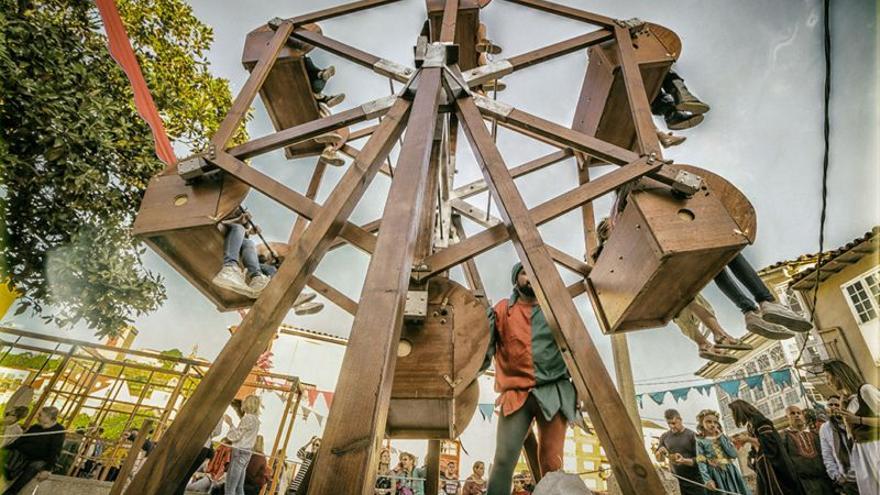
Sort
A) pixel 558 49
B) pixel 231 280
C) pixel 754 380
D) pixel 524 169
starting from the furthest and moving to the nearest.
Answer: pixel 754 380, pixel 524 169, pixel 558 49, pixel 231 280

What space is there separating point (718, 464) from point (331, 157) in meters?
5.58

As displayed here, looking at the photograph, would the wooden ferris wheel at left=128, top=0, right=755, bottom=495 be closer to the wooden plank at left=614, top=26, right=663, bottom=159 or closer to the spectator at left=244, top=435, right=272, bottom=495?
the wooden plank at left=614, top=26, right=663, bottom=159

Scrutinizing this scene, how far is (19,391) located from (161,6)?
257 inches

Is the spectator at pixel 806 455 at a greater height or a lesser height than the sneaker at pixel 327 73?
lesser

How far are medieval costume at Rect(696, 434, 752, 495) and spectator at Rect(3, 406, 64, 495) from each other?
25.7 ft

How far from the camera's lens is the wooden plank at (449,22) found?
2928 mm

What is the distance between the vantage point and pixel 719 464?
4.50m

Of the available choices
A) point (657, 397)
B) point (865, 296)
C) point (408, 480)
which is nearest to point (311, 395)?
point (408, 480)

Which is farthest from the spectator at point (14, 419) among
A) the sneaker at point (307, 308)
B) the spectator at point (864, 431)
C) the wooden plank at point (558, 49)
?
the spectator at point (864, 431)

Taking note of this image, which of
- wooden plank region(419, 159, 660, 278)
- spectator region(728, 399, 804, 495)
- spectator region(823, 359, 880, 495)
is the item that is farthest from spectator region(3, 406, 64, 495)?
spectator region(823, 359, 880, 495)

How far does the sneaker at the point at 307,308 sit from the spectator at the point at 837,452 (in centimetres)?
554

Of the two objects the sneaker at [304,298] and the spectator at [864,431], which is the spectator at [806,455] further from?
the sneaker at [304,298]

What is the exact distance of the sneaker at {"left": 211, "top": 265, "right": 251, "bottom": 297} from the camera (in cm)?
268

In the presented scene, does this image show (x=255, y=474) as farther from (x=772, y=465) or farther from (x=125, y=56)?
(x=772, y=465)
